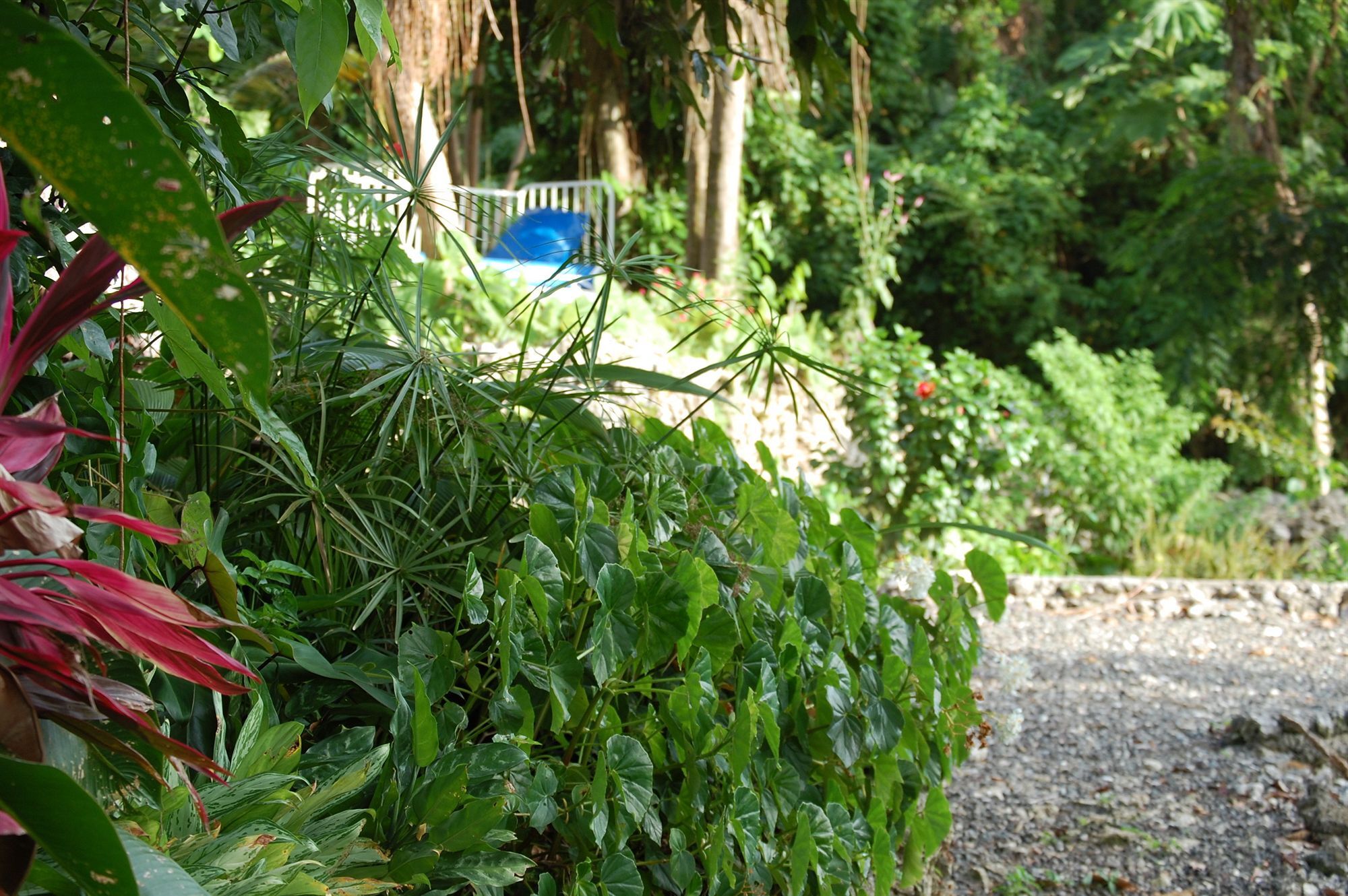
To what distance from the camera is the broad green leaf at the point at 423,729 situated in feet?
3.20

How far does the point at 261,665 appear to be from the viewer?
1144 millimetres

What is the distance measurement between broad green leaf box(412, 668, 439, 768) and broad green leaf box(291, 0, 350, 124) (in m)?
0.51

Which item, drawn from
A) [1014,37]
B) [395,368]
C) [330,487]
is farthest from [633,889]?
[1014,37]

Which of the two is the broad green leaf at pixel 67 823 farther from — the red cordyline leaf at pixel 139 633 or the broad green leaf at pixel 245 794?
the broad green leaf at pixel 245 794

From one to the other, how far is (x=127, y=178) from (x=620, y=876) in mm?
906

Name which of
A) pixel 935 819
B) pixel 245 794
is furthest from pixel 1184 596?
pixel 245 794

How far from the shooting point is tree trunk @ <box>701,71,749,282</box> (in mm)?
6422

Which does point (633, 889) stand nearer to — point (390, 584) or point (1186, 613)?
point (390, 584)

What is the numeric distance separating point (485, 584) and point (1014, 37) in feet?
42.8

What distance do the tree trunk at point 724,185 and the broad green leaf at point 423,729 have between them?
547 cm

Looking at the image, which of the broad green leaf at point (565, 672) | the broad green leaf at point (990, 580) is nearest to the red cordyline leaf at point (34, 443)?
the broad green leaf at point (565, 672)

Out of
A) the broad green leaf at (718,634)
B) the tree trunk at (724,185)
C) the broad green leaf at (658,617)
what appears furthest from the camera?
the tree trunk at (724,185)

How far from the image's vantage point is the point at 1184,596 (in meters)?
5.12

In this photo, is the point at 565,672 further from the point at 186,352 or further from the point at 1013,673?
the point at 1013,673
